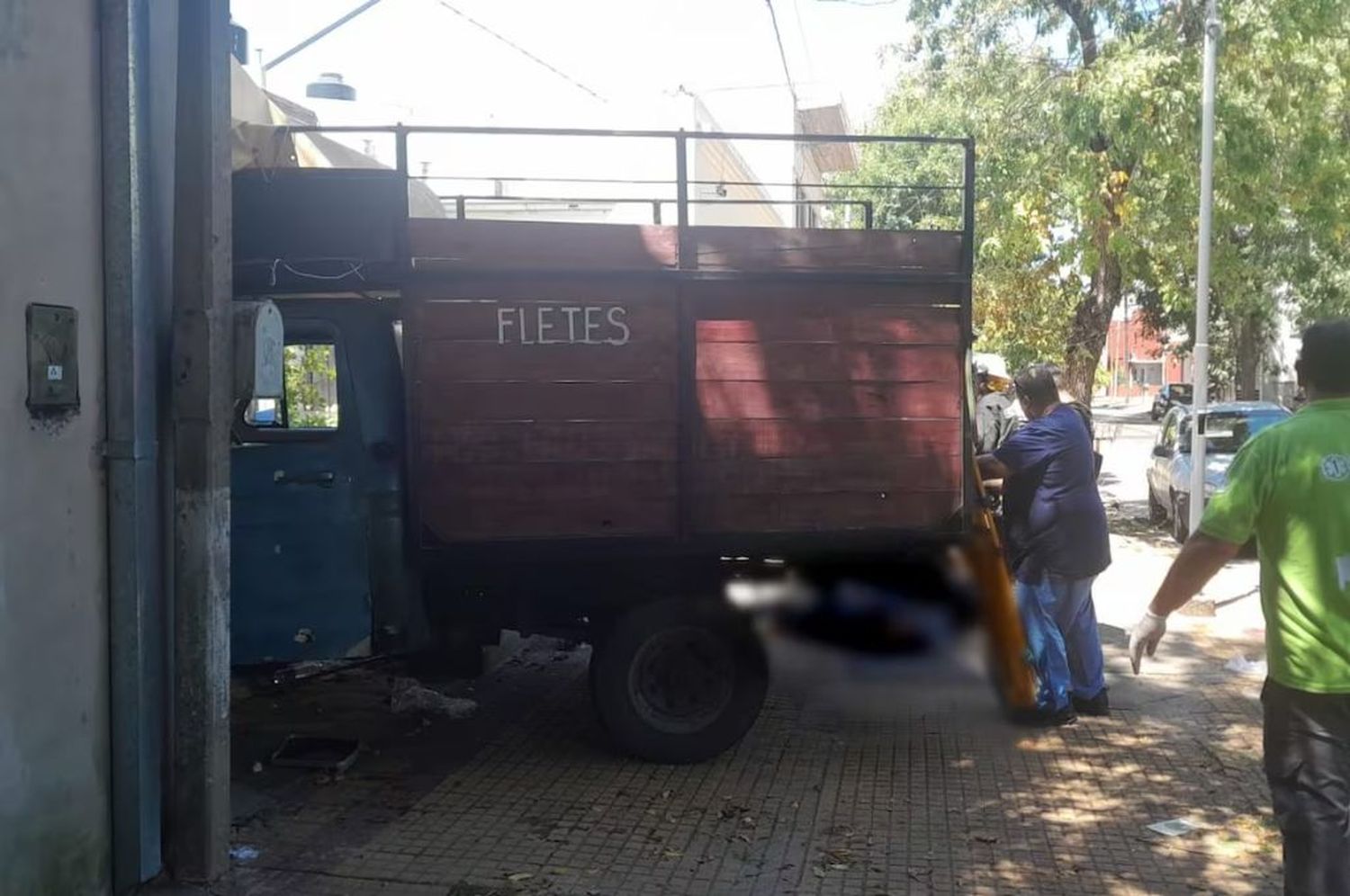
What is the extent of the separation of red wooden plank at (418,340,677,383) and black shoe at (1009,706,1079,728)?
8.95 ft

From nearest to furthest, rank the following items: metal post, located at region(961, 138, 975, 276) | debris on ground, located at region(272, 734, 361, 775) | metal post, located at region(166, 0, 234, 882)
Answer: metal post, located at region(166, 0, 234, 882), debris on ground, located at region(272, 734, 361, 775), metal post, located at region(961, 138, 975, 276)

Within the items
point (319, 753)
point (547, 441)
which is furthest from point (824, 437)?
point (319, 753)

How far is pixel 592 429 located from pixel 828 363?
44.5 inches

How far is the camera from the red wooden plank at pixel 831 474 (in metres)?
5.51

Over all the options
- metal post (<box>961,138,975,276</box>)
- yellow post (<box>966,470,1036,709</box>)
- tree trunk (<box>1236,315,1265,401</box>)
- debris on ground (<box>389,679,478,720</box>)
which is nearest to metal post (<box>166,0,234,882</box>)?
debris on ground (<box>389,679,478,720</box>)

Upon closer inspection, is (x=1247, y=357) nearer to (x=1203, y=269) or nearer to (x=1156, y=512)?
(x=1156, y=512)

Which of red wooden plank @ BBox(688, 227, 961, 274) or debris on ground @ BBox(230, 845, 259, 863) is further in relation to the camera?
red wooden plank @ BBox(688, 227, 961, 274)

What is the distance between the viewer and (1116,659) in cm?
800

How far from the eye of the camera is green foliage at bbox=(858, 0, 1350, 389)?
38.6 feet

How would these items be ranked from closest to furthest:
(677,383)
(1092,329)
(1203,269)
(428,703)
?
1. (677,383)
2. (428,703)
3. (1203,269)
4. (1092,329)

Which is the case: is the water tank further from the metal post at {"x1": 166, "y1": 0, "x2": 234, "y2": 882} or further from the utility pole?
the metal post at {"x1": 166, "y1": 0, "x2": 234, "y2": 882}

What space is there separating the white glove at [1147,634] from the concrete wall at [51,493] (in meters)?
3.29

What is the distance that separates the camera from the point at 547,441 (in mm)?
5355

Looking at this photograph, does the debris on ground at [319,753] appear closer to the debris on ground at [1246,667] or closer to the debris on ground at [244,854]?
the debris on ground at [244,854]
